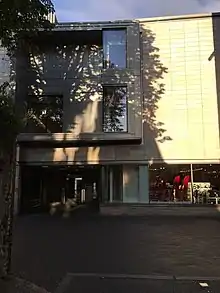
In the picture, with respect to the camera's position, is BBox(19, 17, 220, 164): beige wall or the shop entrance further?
the shop entrance

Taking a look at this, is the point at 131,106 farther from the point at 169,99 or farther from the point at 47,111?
the point at 47,111

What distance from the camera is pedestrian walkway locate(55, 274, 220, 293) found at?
20.7 feet

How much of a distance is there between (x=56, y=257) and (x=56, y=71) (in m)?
15.5

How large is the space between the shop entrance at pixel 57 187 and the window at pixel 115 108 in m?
2.68

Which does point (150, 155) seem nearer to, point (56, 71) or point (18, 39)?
point (56, 71)

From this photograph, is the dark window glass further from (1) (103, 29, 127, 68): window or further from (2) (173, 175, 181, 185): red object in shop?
(2) (173, 175, 181, 185): red object in shop

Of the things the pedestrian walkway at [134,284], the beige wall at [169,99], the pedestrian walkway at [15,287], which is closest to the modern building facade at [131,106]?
the beige wall at [169,99]

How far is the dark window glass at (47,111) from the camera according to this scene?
22.8m

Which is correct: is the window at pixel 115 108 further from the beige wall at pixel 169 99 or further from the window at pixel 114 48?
the window at pixel 114 48

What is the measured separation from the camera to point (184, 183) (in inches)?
879

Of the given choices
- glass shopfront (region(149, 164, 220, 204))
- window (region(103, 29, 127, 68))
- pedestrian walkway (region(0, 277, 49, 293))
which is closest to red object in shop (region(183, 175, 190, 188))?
glass shopfront (region(149, 164, 220, 204))

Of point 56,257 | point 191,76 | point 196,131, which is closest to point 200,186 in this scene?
point 196,131

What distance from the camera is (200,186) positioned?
22312mm

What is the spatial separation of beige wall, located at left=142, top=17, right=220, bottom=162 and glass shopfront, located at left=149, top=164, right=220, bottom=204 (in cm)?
67
